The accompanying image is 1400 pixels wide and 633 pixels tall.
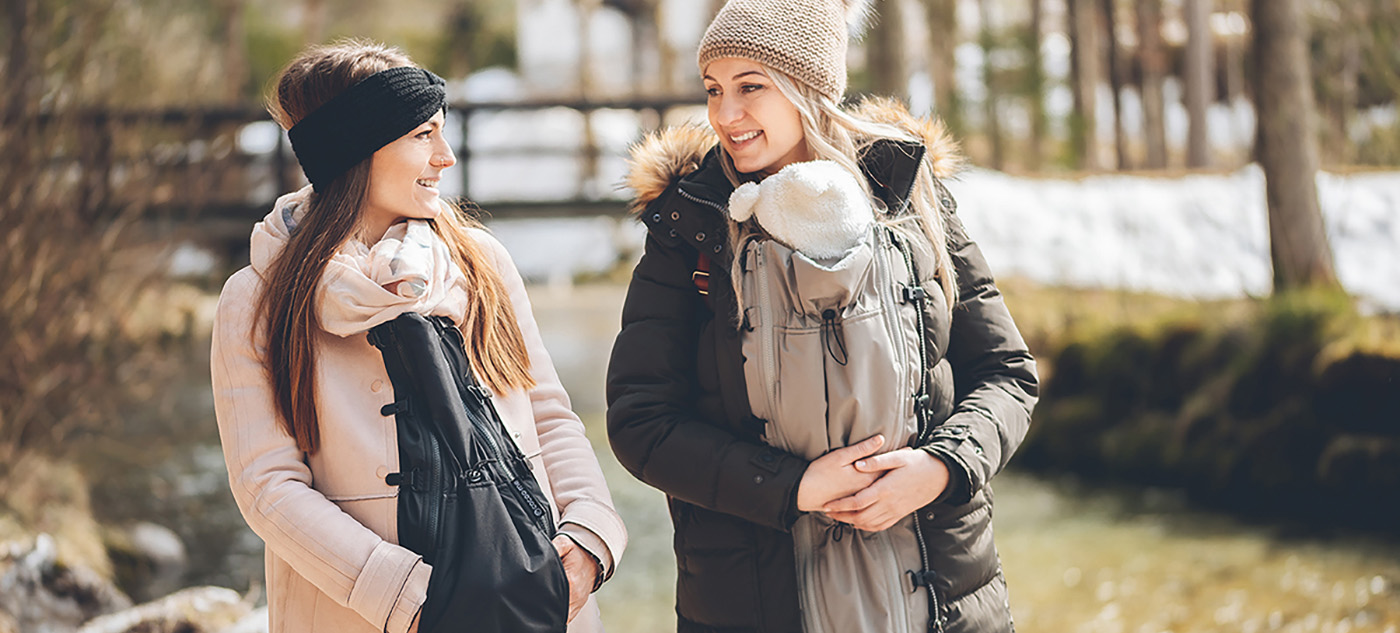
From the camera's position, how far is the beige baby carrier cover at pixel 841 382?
1.98 metres

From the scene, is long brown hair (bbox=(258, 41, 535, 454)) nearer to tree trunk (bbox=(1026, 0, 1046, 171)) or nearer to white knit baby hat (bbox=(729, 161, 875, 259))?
white knit baby hat (bbox=(729, 161, 875, 259))

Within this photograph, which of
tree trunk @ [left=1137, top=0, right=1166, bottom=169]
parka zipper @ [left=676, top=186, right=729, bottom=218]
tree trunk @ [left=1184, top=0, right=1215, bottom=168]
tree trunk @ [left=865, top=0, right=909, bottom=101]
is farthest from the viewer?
tree trunk @ [left=1137, top=0, right=1166, bottom=169]

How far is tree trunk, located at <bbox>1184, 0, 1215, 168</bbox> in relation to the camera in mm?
16000

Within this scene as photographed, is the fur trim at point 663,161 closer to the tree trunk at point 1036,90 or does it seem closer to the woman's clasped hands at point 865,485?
the woman's clasped hands at point 865,485

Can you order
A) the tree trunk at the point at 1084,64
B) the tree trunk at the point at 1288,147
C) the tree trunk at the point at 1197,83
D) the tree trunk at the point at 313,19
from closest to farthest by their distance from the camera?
the tree trunk at the point at 1288,147 < the tree trunk at the point at 1197,83 < the tree trunk at the point at 1084,64 < the tree trunk at the point at 313,19

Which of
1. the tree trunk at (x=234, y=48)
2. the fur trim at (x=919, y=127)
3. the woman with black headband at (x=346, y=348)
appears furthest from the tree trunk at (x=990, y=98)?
the woman with black headband at (x=346, y=348)

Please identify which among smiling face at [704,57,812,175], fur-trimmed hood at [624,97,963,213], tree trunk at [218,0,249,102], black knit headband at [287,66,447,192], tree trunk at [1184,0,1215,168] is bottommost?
tree trunk at [1184,0,1215,168]

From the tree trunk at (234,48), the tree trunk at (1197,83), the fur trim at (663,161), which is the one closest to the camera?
the fur trim at (663,161)

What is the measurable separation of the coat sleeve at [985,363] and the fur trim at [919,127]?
2.0 inches

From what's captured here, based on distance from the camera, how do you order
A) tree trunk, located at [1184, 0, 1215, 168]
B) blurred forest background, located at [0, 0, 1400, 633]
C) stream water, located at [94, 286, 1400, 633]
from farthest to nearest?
tree trunk, located at [1184, 0, 1215, 168] < blurred forest background, located at [0, 0, 1400, 633] < stream water, located at [94, 286, 1400, 633]

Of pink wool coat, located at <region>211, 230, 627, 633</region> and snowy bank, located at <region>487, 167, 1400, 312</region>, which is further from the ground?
pink wool coat, located at <region>211, 230, 627, 633</region>

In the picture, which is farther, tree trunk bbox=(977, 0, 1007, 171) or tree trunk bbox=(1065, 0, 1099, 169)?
tree trunk bbox=(977, 0, 1007, 171)

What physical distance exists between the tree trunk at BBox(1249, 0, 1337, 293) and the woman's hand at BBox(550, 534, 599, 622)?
6.24 m

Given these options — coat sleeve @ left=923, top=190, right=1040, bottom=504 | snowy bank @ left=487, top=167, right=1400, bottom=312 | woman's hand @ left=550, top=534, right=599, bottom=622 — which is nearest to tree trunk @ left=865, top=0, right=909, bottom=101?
snowy bank @ left=487, top=167, right=1400, bottom=312
